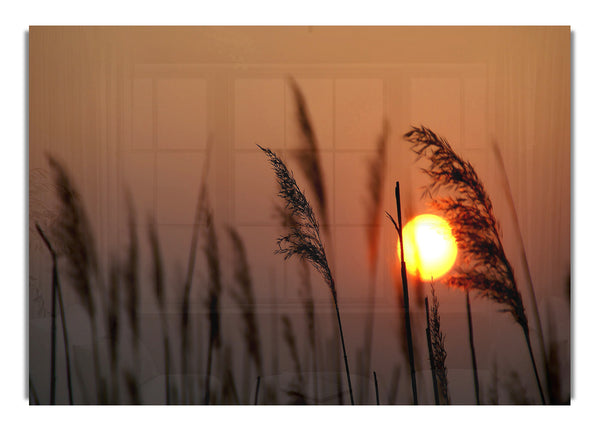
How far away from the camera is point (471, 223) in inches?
94.0

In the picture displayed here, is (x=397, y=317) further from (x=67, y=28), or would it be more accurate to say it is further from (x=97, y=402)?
(x=67, y=28)

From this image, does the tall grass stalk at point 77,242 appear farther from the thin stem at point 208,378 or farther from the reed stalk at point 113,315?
the thin stem at point 208,378

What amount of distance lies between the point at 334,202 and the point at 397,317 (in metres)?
0.51

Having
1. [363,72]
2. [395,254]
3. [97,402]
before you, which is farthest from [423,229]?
[97,402]

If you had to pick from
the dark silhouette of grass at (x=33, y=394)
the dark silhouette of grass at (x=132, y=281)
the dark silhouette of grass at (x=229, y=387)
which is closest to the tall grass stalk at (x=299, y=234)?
the dark silhouette of grass at (x=229, y=387)

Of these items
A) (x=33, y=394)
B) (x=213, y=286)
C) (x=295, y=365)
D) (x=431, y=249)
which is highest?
(x=431, y=249)

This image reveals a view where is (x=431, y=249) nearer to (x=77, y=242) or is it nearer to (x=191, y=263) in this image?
(x=191, y=263)

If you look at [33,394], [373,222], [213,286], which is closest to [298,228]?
[373,222]

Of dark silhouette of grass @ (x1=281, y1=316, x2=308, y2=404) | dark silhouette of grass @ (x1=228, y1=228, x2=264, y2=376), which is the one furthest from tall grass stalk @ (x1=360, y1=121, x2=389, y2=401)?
dark silhouette of grass @ (x1=228, y1=228, x2=264, y2=376)

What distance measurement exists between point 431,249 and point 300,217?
53cm

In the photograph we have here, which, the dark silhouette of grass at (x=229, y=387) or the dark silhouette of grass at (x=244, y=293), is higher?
the dark silhouette of grass at (x=244, y=293)

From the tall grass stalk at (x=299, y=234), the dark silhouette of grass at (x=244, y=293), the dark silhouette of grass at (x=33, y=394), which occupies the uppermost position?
the tall grass stalk at (x=299, y=234)

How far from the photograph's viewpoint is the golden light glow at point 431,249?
2387 mm

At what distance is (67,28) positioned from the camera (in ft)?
7.91
